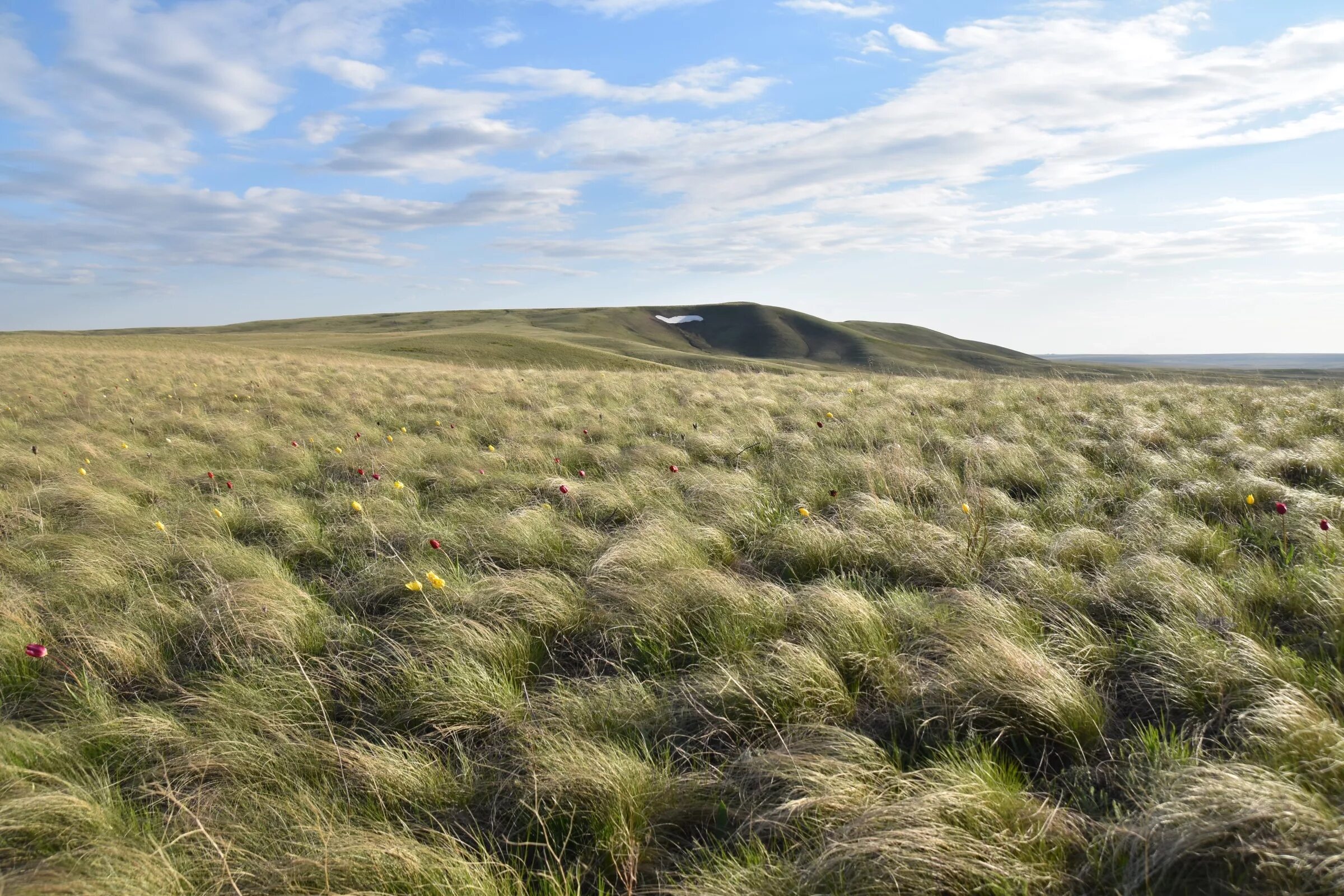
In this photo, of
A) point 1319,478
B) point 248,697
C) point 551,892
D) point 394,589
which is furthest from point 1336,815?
point 1319,478

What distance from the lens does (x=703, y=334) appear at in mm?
126188

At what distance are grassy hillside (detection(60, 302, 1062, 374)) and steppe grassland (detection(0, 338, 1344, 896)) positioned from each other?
179 feet

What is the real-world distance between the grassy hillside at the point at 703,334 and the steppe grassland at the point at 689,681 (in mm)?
54541

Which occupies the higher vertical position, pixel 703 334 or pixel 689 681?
pixel 703 334

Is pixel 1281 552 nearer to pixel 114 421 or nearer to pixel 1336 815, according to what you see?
pixel 1336 815

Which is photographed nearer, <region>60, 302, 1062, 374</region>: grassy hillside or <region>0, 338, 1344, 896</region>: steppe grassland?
<region>0, 338, 1344, 896</region>: steppe grassland

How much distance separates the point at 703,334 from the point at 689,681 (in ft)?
411

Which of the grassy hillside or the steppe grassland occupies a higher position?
the grassy hillside

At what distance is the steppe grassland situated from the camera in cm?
197

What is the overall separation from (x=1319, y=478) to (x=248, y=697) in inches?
285

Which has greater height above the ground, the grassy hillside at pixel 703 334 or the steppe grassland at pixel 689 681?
the grassy hillside at pixel 703 334

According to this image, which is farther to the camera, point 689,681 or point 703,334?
point 703,334

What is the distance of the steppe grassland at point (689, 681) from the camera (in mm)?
1971

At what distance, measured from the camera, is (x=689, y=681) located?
295 centimetres
